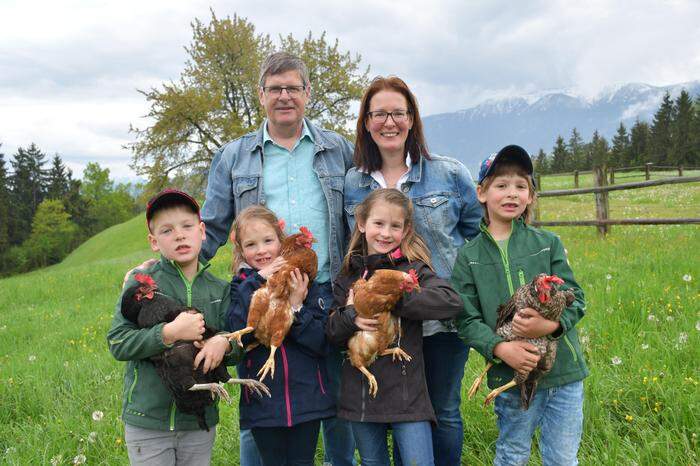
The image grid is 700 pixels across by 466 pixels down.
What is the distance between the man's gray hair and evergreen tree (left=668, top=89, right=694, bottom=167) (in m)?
61.6

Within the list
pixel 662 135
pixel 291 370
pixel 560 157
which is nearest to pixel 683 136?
pixel 662 135

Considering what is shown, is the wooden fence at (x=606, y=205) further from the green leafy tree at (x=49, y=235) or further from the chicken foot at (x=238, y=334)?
the green leafy tree at (x=49, y=235)

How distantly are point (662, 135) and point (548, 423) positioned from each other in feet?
230

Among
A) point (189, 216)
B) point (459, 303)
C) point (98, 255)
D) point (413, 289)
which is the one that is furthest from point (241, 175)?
point (98, 255)

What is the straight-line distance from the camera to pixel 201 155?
901 inches

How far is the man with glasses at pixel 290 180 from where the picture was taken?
330 centimetres

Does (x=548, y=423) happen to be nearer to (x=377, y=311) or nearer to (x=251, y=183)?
(x=377, y=311)

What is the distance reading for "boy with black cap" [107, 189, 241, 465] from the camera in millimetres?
2533

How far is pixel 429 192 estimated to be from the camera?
3.30 meters

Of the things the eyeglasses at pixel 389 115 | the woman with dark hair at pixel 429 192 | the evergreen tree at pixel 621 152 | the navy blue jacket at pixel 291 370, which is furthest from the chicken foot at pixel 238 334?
the evergreen tree at pixel 621 152

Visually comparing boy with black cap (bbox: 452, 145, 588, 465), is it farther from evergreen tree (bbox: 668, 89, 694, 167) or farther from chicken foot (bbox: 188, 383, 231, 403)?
evergreen tree (bbox: 668, 89, 694, 167)

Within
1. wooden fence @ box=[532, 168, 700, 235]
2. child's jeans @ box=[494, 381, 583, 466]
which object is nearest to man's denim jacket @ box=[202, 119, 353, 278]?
child's jeans @ box=[494, 381, 583, 466]

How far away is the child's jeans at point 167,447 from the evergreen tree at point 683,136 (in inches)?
2467

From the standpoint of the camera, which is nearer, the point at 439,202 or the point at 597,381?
the point at 439,202
